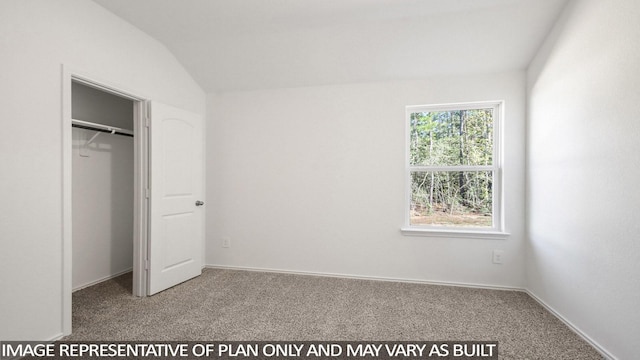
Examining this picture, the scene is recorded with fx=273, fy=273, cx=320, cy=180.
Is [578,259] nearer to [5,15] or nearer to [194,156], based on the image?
[194,156]

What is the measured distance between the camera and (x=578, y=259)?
198cm

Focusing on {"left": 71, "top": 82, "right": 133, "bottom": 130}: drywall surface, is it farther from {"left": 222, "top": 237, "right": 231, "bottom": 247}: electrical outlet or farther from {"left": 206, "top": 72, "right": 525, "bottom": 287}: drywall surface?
{"left": 222, "top": 237, "right": 231, "bottom": 247}: electrical outlet

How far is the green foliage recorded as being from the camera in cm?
296

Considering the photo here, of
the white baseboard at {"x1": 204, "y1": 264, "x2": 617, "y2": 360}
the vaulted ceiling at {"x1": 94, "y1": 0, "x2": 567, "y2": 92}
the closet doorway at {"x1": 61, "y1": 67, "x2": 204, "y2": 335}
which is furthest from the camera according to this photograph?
the closet doorway at {"x1": 61, "y1": 67, "x2": 204, "y2": 335}

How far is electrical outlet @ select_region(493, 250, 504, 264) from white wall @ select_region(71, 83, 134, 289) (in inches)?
165

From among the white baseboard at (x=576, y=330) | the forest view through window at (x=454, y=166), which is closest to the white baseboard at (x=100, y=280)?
the forest view through window at (x=454, y=166)

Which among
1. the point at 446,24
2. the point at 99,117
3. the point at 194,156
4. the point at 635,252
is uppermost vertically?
the point at 446,24

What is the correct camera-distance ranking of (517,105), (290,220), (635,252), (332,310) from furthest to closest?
(290,220) < (517,105) < (332,310) < (635,252)

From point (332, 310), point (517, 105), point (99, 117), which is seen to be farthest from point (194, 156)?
point (517, 105)

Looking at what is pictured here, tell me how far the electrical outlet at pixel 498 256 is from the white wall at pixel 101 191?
4.19 metres

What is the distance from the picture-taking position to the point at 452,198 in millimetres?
3037

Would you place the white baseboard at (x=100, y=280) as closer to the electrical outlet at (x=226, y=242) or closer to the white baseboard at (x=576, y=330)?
the electrical outlet at (x=226, y=242)

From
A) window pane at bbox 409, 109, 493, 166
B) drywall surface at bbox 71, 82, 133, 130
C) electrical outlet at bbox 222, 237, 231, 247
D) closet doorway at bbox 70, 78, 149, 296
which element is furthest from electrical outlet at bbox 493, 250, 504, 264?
drywall surface at bbox 71, 82, 133, 130

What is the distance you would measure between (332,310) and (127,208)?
110 inches
